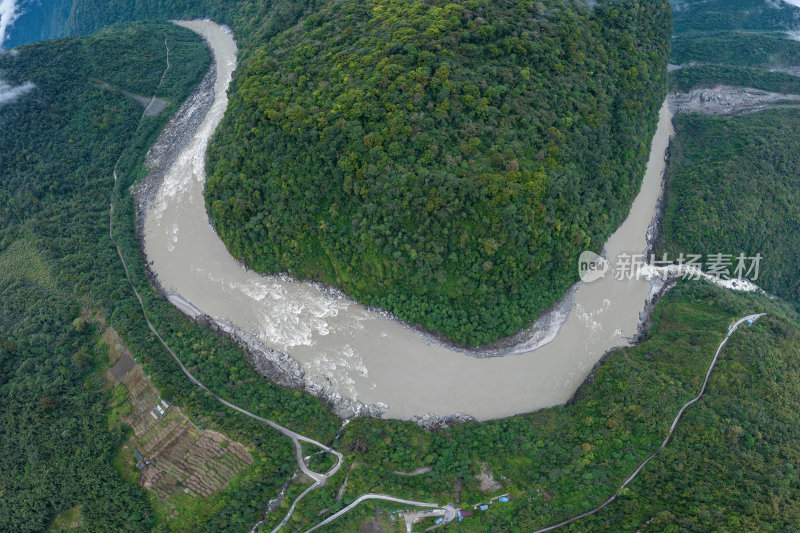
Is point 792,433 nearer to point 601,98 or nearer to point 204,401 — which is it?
point 601,98

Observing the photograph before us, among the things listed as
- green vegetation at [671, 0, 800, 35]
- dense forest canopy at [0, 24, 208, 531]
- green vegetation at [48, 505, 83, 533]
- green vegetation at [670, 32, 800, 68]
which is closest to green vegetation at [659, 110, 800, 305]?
green vegetation at [670, 32, 800, 68]

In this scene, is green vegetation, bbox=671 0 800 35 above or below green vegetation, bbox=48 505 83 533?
above

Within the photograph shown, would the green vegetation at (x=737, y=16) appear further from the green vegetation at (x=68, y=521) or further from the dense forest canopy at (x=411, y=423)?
the green vegetation at (x=68, y=521)

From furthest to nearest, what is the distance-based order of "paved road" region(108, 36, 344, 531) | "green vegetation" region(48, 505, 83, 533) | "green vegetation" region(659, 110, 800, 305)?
1. "green vegetation" region(659, 110, 800, 305)
2. "paved road" region(108, 36, 344, 531)
3. "green vegetation" region(48, 505, 83, 533)

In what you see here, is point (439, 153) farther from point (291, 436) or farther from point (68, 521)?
point (68, 521)

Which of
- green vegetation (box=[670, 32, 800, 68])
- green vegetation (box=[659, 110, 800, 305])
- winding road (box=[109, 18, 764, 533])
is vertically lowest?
winding road (box=[109, 18, 764, 533])

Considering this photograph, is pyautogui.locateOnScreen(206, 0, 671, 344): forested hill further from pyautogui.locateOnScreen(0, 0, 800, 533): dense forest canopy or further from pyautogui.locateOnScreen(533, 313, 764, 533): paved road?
pyautogui.locateOnScreen(533, 313, 764, 533): paved road

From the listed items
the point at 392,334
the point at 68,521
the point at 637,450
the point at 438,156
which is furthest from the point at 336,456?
the point at 438,156

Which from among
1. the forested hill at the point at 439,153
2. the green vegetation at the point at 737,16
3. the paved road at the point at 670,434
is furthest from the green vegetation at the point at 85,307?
the green vegetation at the point at 737,16
